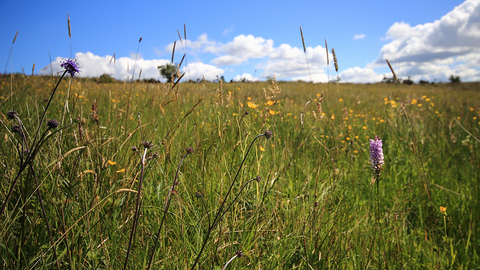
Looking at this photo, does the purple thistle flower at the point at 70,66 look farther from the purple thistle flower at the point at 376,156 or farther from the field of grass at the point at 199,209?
the purple thistle flower at the point at 376,156

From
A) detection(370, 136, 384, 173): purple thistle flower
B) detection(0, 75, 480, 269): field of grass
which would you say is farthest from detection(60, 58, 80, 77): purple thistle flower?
detection(370, 136, 384, 173): purple thistle flower

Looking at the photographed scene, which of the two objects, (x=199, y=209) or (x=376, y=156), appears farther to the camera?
(x=199, y=209)

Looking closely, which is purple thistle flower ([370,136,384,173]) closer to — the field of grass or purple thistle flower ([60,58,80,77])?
the field of grass

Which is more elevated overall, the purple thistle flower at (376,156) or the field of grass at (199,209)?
the purple thistle flower at (376,156)

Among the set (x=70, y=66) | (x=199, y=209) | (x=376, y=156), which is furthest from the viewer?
(x=199, y=209)

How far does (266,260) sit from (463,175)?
2.73 m

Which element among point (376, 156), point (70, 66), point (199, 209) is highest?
point (70, 66)

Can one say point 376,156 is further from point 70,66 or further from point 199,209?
point 70,66

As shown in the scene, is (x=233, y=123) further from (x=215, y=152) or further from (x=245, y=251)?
(x=245, y=251)

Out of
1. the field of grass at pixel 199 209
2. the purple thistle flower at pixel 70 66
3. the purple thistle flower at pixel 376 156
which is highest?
the purple thistle flower at pixel 70 66

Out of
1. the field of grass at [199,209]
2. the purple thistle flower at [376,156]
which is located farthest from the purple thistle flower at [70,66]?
the purple thistle flower at [376,156]

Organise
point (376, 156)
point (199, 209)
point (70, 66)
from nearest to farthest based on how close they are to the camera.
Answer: point (70, 66) < point (376, 156) < point (199, 209)

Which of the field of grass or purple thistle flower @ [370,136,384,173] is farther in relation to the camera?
purple thistle flower @ [370,136,384,173]

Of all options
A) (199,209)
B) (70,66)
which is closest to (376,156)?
(199,209)
